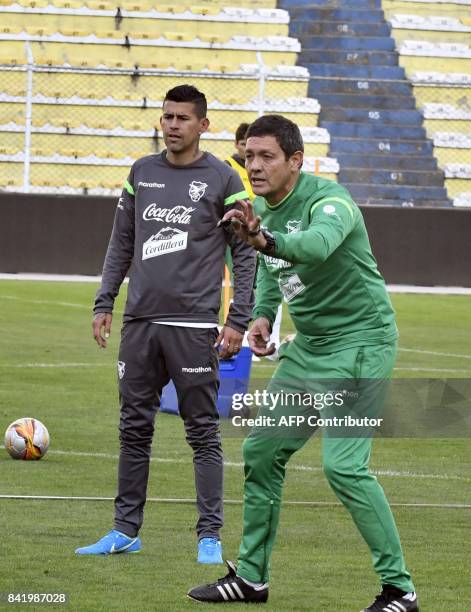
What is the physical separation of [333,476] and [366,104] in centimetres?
2545

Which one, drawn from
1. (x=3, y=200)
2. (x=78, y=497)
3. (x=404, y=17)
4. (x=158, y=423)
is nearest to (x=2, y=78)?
(x=3, y=200)

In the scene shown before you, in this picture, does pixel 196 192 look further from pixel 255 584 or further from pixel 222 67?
pixel 222 67

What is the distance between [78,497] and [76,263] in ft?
55.5

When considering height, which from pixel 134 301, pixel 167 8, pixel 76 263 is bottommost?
pixel 76 263

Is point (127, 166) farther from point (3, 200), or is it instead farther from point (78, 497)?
point (78, 497)

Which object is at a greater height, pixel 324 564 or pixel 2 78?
pixel 2 78

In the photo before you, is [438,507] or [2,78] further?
[2,78]

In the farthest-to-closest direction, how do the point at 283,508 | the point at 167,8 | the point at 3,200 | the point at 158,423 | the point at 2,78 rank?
the point at 167,8 < the point at 2,78 < the point at 3,200 < the point at 158,423 < the point at 283,508

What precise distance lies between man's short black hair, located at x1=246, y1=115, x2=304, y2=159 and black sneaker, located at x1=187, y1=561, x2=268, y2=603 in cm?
175

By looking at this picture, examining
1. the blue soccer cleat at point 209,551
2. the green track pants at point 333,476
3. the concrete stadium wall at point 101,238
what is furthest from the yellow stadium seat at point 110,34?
the green track pants at point 333,476

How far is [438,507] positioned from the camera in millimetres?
8633

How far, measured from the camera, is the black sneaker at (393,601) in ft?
18.9

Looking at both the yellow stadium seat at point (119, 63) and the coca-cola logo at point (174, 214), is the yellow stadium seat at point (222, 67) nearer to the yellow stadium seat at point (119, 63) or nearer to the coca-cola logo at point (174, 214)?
the yellow stadium seat at point (119, 63)

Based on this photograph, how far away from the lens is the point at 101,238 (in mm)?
25031
